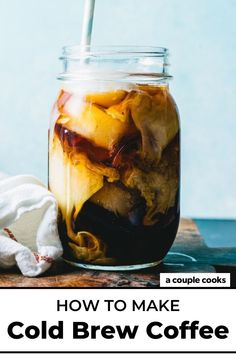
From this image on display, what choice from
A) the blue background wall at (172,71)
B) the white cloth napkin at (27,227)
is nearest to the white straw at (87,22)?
the white cloth napkin at (27,227)

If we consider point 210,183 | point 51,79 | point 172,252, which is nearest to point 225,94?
point 210,183

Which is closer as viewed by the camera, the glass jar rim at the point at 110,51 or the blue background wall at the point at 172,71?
the glass jar rim at the point at 110,51

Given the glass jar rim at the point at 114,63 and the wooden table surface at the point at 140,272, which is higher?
the glass jar rim at the point at 114,63

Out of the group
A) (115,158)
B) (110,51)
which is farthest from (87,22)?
(115,158)

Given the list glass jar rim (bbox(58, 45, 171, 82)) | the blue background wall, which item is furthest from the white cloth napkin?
the blue background wall

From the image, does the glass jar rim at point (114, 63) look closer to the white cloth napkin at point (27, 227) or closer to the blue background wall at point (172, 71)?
the white cloth napkin at point (27, 227)

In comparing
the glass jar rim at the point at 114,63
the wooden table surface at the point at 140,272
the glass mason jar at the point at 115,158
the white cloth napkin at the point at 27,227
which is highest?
the glass jar rim at the point at 114,63

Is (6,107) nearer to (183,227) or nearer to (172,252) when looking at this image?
(183,227)
